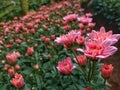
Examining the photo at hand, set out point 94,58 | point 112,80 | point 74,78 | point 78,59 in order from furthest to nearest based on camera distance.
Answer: point 112,80, point 74,78, point 78,59, point 94,58

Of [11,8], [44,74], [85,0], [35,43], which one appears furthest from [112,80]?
[11,8]

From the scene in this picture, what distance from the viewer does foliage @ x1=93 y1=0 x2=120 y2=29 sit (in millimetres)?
7696

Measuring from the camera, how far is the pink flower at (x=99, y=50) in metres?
2.78

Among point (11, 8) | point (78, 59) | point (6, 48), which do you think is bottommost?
point (11, 8)

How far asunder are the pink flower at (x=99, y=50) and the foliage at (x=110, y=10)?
14.8 ft

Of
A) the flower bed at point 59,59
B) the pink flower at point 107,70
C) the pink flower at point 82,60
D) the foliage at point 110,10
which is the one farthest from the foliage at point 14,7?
the pink flower at point 107,70

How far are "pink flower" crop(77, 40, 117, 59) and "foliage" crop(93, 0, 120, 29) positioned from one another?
178 inches

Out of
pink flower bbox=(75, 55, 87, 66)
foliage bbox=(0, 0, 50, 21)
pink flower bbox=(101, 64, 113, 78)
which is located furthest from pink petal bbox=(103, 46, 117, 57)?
foliage bbox=(0, 0, 50, 21)

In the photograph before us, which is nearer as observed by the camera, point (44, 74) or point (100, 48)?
point (100, 48)

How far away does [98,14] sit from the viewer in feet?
28.9

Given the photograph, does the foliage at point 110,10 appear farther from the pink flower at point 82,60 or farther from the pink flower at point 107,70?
the pink flower at point 107,70

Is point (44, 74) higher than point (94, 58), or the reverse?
point (94, 58)

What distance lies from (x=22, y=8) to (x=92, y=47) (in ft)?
26.9

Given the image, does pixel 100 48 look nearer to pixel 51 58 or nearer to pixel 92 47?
pixel 92 47
